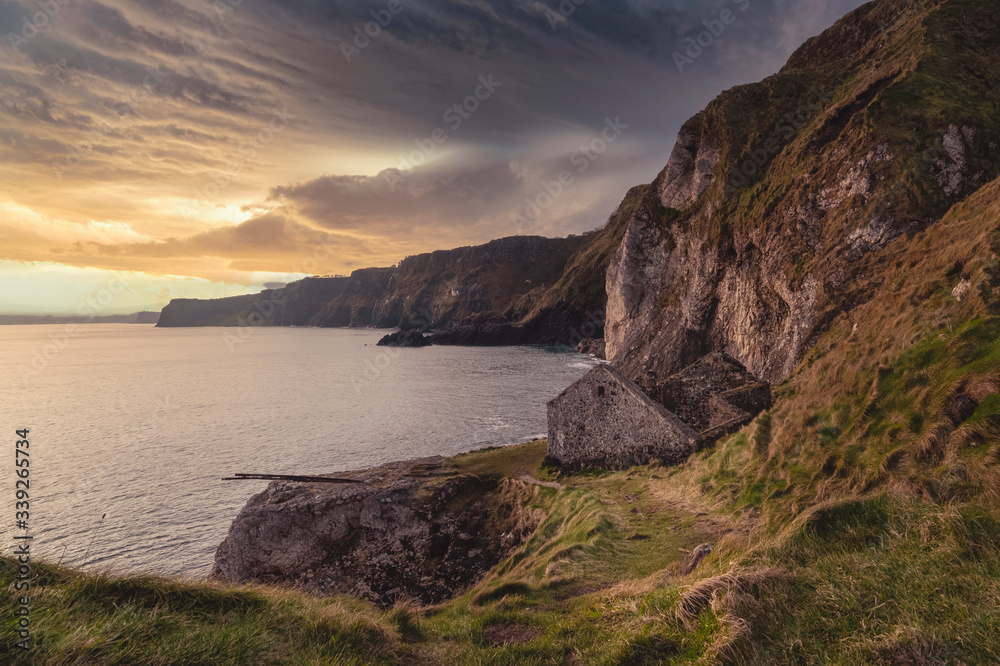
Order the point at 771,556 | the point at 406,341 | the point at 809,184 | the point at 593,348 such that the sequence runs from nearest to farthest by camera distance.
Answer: the point at 771,556
the point at 809,184
the point at 593,348
the point at 406,341

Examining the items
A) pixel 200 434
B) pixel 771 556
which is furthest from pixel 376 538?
pixel 200 434

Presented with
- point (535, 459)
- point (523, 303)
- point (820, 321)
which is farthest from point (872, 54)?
point (523, 303)

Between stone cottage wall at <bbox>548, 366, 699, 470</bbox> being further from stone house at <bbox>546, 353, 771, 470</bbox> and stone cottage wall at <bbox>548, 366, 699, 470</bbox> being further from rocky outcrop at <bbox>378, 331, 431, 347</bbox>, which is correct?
rocky outcrop at <bbox>378, 331, 431, 347</bbox>

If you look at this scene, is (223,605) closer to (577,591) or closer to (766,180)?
(577,591)

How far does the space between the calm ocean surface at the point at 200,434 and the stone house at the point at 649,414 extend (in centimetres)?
1399

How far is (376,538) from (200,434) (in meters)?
36.1

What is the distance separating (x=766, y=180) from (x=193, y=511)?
60930mm

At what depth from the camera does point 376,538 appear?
19.8 metres

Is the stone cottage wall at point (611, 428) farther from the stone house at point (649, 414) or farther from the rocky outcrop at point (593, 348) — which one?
the rocky outcrop at point (593, 348)

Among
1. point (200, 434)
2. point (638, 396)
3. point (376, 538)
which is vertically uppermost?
point (638, 396)

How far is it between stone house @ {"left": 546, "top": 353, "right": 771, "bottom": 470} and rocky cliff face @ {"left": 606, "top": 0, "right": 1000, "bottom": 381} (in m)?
6.57

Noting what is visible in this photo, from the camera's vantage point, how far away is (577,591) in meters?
10.9

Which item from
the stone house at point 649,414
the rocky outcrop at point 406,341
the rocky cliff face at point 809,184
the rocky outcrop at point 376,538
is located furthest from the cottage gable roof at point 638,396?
the rocky outcrop at point 406,341

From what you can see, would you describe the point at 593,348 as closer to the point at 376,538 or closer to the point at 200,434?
the point at 200,434
